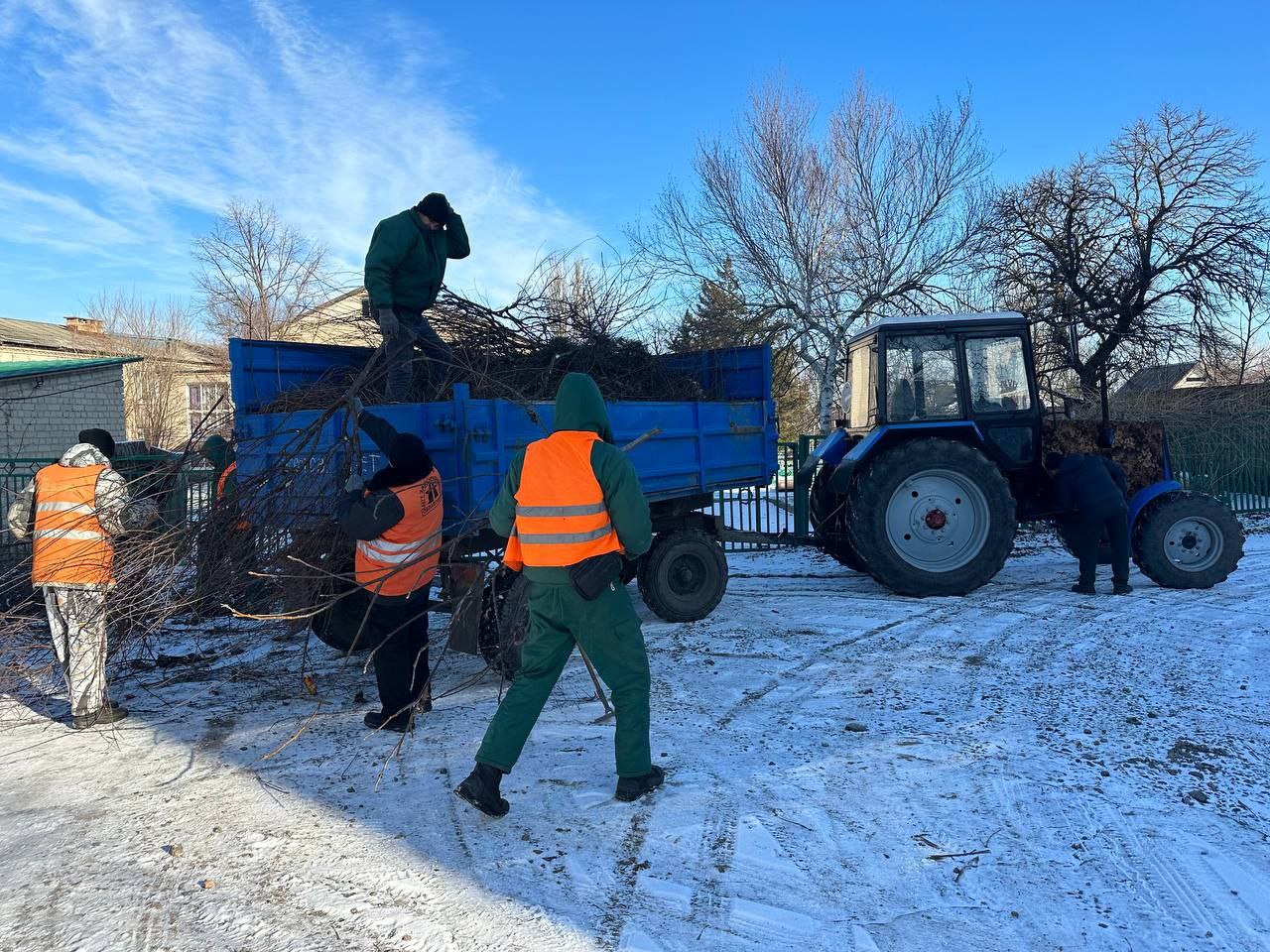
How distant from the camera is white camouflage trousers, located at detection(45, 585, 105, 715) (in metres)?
4.44

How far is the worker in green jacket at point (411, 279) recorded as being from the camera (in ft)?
16.8

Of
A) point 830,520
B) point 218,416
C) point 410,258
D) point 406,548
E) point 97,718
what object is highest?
point 410,258

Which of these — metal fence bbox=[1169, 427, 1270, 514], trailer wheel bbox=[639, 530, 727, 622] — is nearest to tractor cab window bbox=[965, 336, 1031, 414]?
trailer wheel bbox=[639, 530, 727, 622]

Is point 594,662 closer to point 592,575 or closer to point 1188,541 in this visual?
point 592,575

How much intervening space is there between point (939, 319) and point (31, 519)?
6767mm

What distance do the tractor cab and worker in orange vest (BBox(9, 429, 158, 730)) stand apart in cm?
590

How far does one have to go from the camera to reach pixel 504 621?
15.6 feet

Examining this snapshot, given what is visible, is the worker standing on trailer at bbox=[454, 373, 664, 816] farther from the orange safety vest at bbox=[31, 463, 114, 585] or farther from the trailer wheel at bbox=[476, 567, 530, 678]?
the orange safety vest at bbox=[31, 463, 114, 585]

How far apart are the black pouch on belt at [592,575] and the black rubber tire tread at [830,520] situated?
473cm

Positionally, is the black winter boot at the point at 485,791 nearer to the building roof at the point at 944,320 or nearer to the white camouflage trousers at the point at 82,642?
the white camouflage trousers at the point at 82,642

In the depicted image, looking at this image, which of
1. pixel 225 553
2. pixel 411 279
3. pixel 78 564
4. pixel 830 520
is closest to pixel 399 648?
pixel 225 553

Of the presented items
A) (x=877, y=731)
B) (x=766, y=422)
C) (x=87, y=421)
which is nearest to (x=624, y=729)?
(x=877, y=731)

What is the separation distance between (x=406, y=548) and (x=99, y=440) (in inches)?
84.3

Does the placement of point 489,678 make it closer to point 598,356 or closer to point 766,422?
point 598,356
